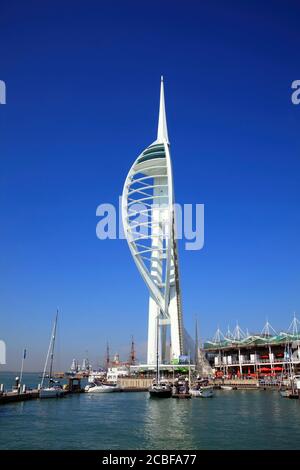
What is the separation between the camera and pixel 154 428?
26.2 meters

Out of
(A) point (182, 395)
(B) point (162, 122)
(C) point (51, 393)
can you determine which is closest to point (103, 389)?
(C) point (51, 393)

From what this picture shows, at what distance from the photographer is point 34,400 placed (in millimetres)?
47281

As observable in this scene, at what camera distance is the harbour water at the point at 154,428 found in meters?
21.3

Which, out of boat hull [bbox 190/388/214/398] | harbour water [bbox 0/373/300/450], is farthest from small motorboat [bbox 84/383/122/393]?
harbour water [bbox 0/373/300/450]

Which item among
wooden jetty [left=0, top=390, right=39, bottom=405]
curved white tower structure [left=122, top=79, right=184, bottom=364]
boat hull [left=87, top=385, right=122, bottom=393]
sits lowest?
wooden jetty [left=0, top=390, right=39, bottom=405]

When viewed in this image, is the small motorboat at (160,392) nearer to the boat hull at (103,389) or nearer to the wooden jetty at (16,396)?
the wooden jetty at (16,396)

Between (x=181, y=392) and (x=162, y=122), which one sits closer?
(x=181, y=392)

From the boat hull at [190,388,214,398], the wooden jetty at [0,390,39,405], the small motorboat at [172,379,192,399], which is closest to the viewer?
the wooden jetty at [0,390,39,405]

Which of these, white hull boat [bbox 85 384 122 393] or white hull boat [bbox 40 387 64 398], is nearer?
white hull boat [bbox 40 387 64 398]

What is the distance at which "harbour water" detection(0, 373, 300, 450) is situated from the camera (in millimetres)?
21344

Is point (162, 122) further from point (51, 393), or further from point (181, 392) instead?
point (51, 393)

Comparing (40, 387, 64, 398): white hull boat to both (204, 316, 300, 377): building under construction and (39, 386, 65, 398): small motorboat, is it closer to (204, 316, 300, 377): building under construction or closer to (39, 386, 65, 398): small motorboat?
(39, 386, 65, 398): small motorboat
